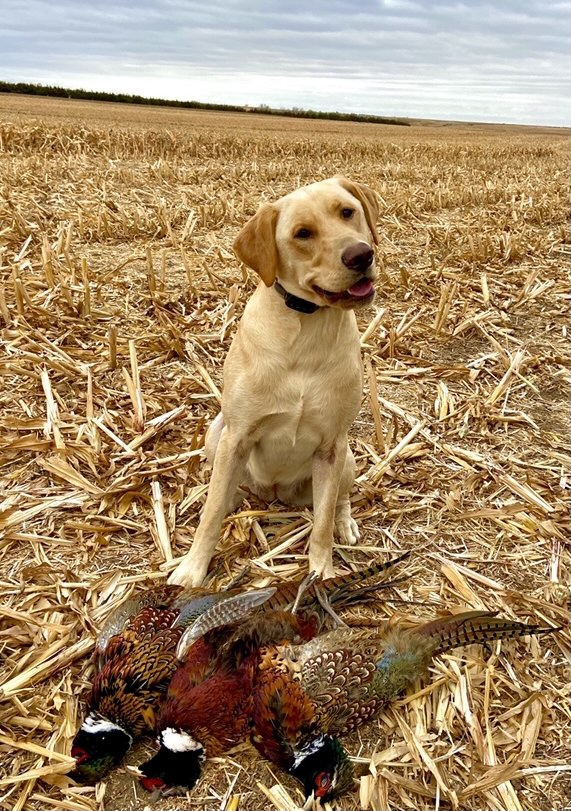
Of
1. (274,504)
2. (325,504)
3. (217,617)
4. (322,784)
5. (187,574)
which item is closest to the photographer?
(322,784)

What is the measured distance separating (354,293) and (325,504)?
1024mm

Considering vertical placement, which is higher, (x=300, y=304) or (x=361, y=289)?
(x=361, y=289)

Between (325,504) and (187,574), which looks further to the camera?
(325,504)

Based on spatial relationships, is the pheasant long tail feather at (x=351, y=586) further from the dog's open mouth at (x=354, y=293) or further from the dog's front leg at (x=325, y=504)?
the dog's open mouth at (x=354, y=293)

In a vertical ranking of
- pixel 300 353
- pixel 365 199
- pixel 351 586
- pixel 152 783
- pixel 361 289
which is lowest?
pixel 152 783

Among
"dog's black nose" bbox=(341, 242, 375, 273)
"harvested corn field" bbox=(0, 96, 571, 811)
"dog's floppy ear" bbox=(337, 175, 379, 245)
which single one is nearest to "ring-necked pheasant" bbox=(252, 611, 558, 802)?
"harvested corn field" bbox=(0, 96, 571, 811)

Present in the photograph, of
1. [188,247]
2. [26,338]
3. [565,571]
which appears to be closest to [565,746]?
[565,571]

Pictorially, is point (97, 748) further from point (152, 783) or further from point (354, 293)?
point (354, 293)

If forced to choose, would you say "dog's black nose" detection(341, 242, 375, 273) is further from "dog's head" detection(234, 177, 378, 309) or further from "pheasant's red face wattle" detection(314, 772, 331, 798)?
"pheasant's red face wattle" detection(314, 772, 331, 798)

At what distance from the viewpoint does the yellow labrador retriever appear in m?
2.80

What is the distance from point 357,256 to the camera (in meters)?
2.69

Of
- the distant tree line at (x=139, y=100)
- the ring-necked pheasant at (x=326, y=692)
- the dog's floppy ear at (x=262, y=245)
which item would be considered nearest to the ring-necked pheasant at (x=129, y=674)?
the ring-necked pheasant at (x=326, y=692)

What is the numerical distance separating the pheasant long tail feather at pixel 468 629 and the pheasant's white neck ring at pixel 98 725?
1.18 meters

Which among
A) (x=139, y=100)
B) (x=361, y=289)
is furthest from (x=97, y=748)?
(x=139, y=100)
